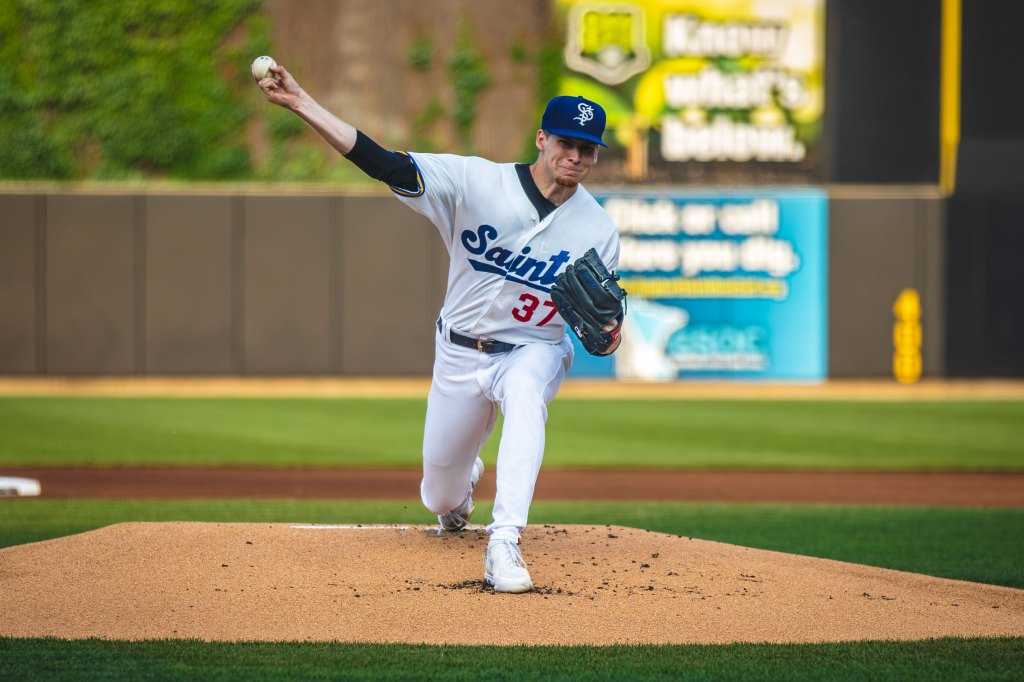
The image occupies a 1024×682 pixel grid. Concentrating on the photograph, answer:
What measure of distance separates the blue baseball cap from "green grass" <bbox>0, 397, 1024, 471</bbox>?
18.6 ft

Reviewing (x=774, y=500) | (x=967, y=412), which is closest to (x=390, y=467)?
(x=774, y=500)

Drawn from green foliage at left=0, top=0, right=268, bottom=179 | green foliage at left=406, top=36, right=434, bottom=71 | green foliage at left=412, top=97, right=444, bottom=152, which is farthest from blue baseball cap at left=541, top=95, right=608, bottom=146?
green foliage at left=406, top=36, right=434, bottom=71

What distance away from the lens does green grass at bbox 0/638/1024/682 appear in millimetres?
3443

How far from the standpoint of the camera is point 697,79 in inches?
715

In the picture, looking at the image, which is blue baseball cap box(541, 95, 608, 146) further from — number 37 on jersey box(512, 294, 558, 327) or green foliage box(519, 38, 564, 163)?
green foliage box(519, 38, 564, 163)

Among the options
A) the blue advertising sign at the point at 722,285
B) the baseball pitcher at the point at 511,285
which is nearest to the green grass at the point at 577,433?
the blue advertising sign at the point at 722,285

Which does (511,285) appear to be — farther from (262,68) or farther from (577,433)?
(577,433)

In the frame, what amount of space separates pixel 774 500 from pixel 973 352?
11.0 meters

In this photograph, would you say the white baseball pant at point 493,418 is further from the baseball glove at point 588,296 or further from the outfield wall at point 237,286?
the outfield wall at point 237,286

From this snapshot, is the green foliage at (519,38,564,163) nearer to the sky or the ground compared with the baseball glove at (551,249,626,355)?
nearer to the sky

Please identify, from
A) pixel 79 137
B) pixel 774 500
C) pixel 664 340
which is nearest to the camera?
pixel 774 500

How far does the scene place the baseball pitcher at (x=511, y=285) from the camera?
4.46 meters

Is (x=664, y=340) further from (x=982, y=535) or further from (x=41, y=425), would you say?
(x=982, y=535)

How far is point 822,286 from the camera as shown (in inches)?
714
